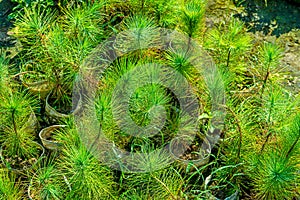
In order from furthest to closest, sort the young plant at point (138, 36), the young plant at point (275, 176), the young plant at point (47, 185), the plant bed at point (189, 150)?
the young plant at point (138, 36) < the plant bed at point (189, 150) < the young plant at point (47, 185) < the young plant at point (275, 176)

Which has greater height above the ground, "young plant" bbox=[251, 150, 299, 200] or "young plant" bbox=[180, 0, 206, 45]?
"young plant" bbox=[180, 0, 206, 45]

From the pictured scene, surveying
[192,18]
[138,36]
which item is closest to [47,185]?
[138,36]

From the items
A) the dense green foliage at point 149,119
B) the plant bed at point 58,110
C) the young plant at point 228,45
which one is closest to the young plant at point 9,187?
the dense green foliage at point 149,119

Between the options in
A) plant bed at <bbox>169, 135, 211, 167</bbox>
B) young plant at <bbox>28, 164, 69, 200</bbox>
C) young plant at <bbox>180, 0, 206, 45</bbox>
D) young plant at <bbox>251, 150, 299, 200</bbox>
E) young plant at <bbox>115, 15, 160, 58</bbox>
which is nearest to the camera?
young plant at <bbox>251, 150, 299, 200</bbox>

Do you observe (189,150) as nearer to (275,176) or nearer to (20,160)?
(275,176)

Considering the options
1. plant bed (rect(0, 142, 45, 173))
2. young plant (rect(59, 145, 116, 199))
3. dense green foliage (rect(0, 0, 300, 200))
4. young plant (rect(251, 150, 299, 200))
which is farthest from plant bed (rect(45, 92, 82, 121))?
young plant (rect(251, 150, 299, 200))

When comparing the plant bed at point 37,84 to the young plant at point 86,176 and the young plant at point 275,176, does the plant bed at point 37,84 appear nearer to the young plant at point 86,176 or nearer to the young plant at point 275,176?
the young plant at point 86,176

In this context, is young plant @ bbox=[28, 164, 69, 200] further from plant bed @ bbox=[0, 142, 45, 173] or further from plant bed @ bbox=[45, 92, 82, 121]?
plant bed @ bbox=[45, 92, 82, 121]

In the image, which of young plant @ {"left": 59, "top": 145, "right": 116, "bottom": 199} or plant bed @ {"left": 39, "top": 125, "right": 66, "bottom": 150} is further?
plant bed @ {"left": 39, "top": 125, "right": 66, "bottom": 150}

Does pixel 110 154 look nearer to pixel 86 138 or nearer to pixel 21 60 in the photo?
pixel 86 138

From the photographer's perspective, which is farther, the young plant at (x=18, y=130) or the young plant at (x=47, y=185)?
the young plant at (x=18, y=130)
